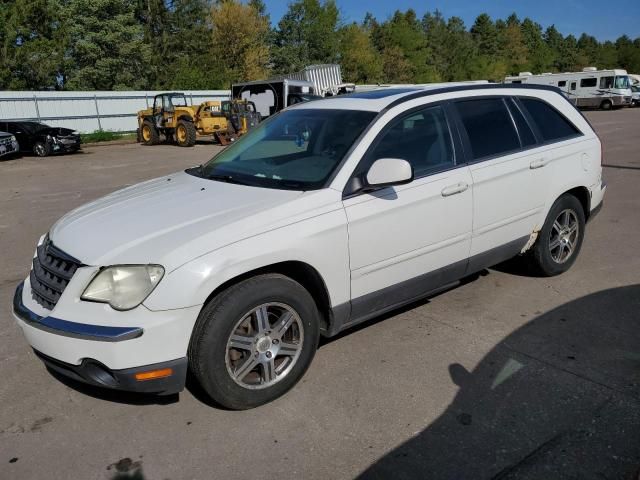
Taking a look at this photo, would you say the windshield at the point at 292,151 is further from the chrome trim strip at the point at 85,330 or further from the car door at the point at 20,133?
the car door at the point at 20,133

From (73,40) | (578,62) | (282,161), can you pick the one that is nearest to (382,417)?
(282,161)

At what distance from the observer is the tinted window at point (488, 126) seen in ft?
13.8

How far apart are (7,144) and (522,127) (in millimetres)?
18884

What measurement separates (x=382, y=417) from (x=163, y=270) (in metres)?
1.41

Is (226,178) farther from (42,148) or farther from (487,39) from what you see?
(487,39)

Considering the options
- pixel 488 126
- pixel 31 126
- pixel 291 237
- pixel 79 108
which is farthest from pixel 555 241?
pixel 79 108

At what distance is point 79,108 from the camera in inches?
1118

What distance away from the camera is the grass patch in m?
27.1

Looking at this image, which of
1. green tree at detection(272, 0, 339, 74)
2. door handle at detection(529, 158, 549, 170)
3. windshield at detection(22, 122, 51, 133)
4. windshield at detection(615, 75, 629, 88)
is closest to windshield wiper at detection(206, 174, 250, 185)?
door handle at detection(529, 158, 549, 170)

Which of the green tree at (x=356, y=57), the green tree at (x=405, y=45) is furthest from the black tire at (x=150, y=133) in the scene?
the green tree at (x=405, y=45)

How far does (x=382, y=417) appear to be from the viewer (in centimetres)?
308

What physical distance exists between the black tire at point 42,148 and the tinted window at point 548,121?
1955 centimetres

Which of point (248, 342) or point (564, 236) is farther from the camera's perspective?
point (564, 236)

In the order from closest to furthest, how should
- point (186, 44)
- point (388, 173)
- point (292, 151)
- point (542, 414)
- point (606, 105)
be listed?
point (542, 414) < point (388, 173) < point (292, 151) < point (606, 105) < point (186, 44)
